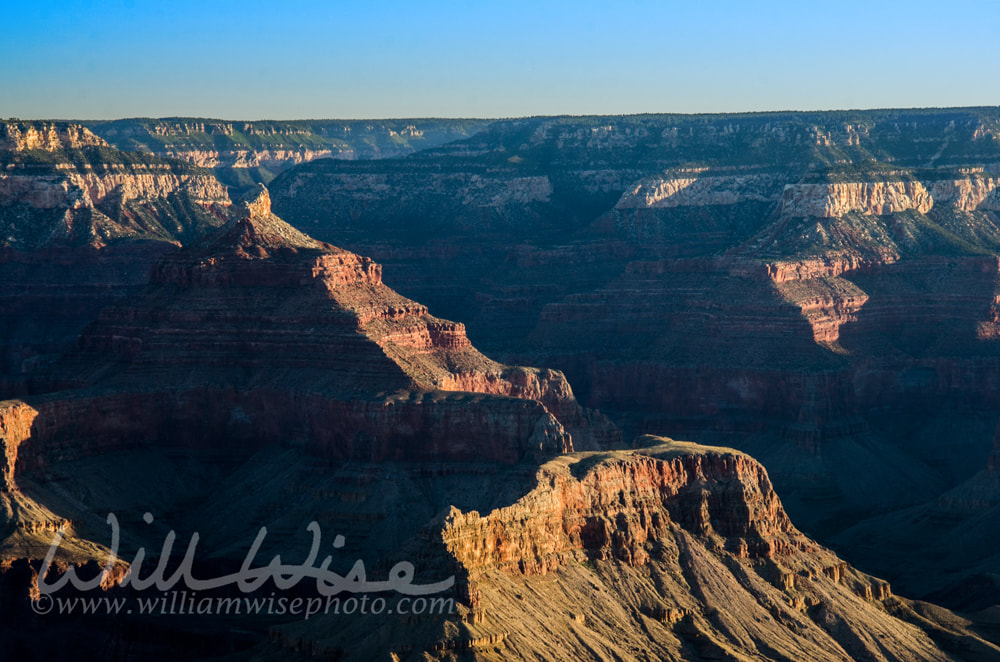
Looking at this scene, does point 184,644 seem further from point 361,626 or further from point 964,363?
point 964,363

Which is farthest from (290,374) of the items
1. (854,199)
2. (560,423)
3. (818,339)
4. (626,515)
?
(854,199)

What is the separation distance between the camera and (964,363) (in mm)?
170000

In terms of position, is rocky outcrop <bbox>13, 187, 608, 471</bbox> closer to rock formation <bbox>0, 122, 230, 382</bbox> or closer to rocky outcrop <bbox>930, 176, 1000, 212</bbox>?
rock formation <bbox>0, 122, 230, 382</bbox>

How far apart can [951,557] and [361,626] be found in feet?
169

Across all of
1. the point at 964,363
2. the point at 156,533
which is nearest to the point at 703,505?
the point at 156,533

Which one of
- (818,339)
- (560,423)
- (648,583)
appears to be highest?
(560,423)

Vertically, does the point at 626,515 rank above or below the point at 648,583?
above

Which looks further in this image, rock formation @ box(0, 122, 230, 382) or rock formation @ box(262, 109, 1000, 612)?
rock formation @ box(0, 122, 230, 382)

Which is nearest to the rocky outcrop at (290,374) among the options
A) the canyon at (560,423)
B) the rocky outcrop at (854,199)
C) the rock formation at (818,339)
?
the canyon at (560,423)

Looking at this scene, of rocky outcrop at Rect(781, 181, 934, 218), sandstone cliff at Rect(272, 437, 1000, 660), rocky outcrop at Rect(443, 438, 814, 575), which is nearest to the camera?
sandstone cliff at Rect(272, 437, 1000, 660)

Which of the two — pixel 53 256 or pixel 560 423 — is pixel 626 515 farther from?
pixel 53 256

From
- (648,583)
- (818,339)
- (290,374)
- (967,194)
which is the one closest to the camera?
(648,583)

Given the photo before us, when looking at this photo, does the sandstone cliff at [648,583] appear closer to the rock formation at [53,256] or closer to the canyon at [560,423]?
the canyon at [560,423]

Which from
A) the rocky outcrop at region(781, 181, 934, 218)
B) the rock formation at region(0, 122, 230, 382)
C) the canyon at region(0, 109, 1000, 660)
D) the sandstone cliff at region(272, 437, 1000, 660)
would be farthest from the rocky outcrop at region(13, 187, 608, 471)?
the rocky outcrop at region(781, 181, 934, 218)
